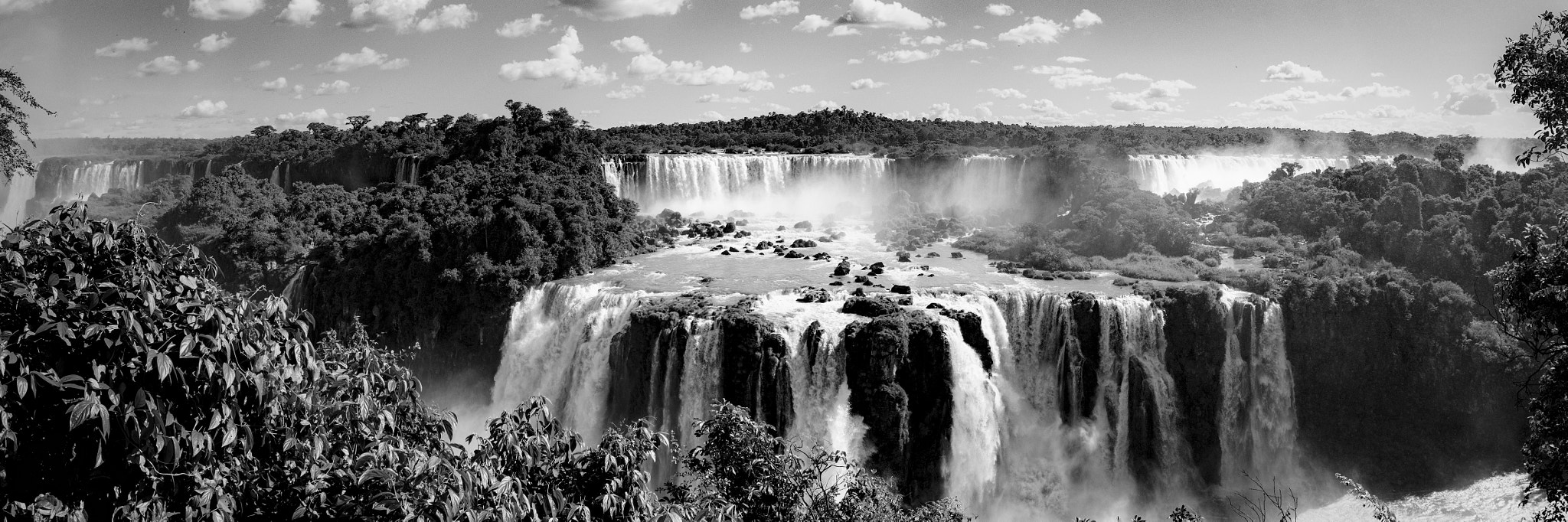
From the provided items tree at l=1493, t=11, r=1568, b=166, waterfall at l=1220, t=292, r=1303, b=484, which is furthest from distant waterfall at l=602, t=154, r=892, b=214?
tree at l=1493, t=11, r=1568, b=166

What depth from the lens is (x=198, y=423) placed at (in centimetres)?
507

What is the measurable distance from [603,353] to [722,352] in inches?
157

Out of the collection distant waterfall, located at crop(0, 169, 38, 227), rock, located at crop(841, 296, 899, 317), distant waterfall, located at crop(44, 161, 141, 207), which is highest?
distant waterfall, located at crop(44, 161, 141, 207)

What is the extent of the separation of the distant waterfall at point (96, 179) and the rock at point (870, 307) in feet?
167

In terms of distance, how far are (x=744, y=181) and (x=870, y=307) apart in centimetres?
2386

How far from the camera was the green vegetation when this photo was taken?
Result: 4.67m

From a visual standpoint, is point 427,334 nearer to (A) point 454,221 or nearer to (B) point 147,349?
(A) point 454,221

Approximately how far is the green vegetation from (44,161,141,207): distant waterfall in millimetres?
60457

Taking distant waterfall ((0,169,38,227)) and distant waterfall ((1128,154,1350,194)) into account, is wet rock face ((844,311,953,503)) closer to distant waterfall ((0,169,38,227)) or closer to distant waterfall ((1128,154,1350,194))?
distant waterfall ((1128,154,1350,194))

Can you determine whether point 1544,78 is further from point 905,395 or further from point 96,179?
point 96,179

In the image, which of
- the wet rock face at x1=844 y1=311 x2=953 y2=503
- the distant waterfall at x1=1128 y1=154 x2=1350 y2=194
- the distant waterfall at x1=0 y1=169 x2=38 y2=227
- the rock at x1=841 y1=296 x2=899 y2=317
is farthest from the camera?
the distant waterfall at x1=0 y1=169 x2=38 y2=227

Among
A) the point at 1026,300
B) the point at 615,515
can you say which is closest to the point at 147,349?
the point at 615,515

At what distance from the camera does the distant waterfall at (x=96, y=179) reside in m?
55.2

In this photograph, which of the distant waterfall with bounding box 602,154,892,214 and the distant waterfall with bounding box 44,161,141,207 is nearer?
the distant waterfall with bounding box 602,154,892,214
